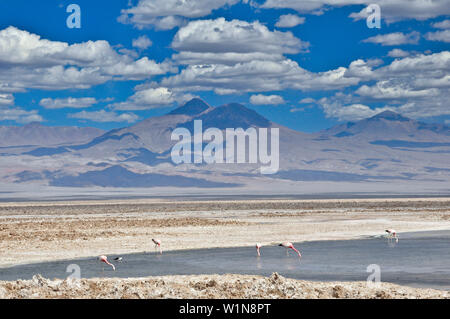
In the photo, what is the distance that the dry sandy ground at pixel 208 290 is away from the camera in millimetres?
20562

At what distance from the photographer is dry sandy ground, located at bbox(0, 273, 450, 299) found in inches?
810

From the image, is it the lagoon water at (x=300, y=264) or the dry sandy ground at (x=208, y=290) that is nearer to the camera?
the dry sandy ground at (x=208, y=290)

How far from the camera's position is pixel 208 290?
21.2 meters

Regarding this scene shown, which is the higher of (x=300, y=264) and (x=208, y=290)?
(x=208, y=290)

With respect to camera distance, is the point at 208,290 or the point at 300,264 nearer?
the point at 208,290

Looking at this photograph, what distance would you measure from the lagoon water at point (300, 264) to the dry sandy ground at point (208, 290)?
3.12 m

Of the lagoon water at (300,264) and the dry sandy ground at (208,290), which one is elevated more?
the dry sandy ground at (208,290)

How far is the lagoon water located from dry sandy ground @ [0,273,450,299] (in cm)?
312

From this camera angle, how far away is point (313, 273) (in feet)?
90.5

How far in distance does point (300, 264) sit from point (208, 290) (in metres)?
10.2
